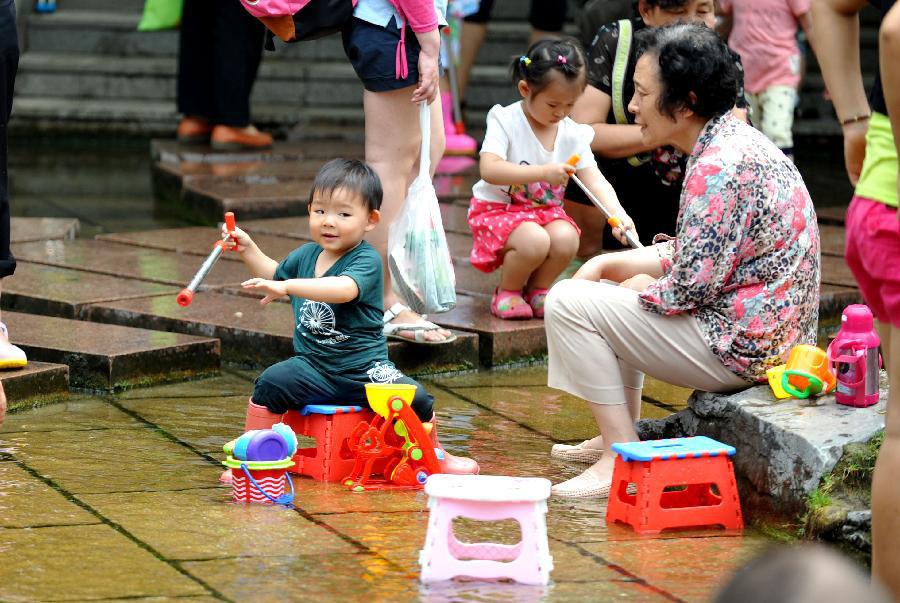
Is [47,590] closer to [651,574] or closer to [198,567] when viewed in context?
[198,567]

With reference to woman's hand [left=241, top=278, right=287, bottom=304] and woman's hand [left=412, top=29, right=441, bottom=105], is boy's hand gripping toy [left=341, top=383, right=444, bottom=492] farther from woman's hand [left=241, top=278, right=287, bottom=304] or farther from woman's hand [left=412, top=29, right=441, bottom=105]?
woman's hand [left=412, top=29, right=441, bottom=105]

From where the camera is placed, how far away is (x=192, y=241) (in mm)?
6844

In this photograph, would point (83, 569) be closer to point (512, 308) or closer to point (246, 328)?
point (246, 328)

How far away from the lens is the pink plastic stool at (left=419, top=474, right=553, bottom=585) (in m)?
3.17

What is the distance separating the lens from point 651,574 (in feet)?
10.8

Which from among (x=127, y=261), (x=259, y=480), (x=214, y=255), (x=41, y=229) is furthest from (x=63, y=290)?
(x=259, y=480)

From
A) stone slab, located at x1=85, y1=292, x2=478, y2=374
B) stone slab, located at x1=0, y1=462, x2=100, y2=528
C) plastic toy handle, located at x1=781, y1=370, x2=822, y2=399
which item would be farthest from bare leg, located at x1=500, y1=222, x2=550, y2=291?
stone slab, located at x1=0, y1=462, x2=100, y2=528

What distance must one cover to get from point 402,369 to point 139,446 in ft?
3.87

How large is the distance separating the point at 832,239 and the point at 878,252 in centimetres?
443

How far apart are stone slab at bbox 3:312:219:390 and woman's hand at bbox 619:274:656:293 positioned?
158cm

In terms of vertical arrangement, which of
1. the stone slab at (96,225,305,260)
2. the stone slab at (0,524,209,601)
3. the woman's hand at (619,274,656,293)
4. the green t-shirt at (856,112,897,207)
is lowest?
the stone slab at (0,524,209,601)

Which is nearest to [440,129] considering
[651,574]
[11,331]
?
[11,331]

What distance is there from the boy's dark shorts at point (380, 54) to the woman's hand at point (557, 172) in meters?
0.52

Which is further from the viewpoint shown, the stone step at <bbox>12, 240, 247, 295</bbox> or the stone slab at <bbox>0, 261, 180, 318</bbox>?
the stone step at <bbox>12, 240, 247, 295</bbox>
